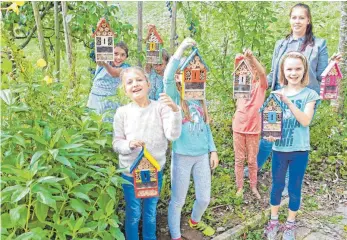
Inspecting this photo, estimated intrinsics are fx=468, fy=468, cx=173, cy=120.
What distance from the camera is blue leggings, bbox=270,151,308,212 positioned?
3.37 metres

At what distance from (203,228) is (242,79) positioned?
126 centimetres

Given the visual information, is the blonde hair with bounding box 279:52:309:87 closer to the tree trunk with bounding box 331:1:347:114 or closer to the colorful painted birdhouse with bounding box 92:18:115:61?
the colorful painted birdhouse with bounding box 92:18:115:61

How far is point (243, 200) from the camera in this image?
4.09 metres

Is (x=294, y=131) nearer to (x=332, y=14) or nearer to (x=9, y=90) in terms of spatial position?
(x=9, y=90)

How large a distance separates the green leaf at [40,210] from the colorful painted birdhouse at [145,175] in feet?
2.39

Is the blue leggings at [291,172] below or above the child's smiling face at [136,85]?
below

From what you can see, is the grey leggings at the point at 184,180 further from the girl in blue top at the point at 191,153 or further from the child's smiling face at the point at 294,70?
the child's smiling face at the point at 294,70

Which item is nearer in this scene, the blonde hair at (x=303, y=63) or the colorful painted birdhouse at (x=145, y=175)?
the colorful painted birdhouse at (x=145, y=175)

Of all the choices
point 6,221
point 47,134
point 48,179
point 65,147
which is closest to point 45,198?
point 48,179

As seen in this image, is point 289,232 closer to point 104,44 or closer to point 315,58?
point 315,58

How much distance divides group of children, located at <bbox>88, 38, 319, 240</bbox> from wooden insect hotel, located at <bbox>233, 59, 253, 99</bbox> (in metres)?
0.05

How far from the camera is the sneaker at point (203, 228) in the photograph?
11.6 feet

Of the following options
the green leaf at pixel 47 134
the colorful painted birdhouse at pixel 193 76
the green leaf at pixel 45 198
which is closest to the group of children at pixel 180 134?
the colorful painted birdhouse at pixel 193 76

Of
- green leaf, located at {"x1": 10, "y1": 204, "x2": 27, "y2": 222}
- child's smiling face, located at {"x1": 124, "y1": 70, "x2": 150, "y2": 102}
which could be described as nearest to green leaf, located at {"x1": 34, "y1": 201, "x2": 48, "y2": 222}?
green leaf, located at {"x1": 10, "y1": 204, "x2": 27, "y2": 222}
